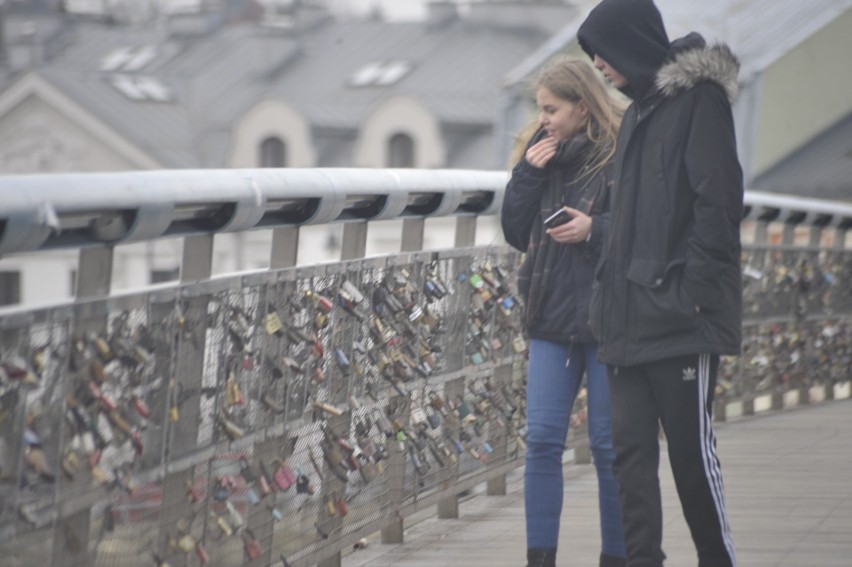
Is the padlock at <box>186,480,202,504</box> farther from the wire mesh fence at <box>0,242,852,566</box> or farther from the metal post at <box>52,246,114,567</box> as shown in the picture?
the metal post at <box>52,246,114,567</box>

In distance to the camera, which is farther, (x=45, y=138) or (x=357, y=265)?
(x=45, y=138)

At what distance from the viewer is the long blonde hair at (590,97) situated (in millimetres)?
5645

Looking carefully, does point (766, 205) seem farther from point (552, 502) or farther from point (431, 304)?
point (552, 502)

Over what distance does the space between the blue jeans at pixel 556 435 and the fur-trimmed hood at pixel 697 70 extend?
949 millimetres

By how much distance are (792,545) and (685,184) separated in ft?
6.00

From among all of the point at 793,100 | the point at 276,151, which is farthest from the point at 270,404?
the point at 276,151

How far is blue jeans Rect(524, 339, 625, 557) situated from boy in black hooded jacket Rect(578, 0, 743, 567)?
0.45 m

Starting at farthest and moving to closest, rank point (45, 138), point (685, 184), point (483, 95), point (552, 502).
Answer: point (45, 138), point (483, 95), point (552, 502), point (685, 184)

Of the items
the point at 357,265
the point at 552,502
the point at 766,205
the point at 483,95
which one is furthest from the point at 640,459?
the point at 483,95

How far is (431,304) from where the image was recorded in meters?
6.80

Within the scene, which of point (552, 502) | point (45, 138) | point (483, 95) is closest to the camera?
point (552, 502)

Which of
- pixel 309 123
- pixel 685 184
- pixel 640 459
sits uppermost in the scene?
pixel 309 123

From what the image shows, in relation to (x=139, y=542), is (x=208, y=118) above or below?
above

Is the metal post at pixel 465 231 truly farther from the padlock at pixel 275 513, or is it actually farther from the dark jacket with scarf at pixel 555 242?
the padlock at pixel 275 513
